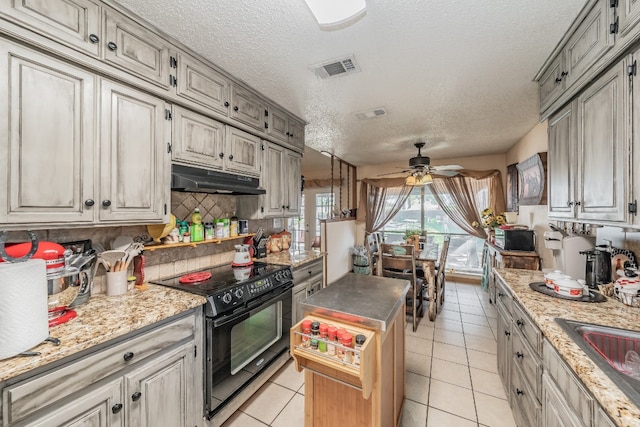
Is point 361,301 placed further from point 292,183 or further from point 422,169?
point 422,169

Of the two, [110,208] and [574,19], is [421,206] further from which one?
[110,208]

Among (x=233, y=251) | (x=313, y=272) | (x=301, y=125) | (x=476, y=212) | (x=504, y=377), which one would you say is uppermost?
(x=301, y=125)

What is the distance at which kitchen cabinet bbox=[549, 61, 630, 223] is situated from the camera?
1.14 m

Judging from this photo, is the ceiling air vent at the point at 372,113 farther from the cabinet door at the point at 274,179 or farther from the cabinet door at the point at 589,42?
the cabinet door at the point at 589,42

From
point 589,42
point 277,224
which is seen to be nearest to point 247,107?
point 277,224

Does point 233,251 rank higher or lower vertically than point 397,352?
higher

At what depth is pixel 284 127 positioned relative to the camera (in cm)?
271

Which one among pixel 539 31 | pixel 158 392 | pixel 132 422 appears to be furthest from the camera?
pixel 539 31

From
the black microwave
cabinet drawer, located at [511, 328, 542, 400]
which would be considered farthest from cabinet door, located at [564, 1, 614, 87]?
the black microwave

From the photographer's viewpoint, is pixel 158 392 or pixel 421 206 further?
pixel 421 206

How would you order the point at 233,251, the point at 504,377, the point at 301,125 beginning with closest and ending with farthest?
1. the point at 504,377
2. the point at 233,251
3. the point at 301,125

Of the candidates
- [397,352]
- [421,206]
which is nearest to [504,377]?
[397,352]

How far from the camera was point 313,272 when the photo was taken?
110 inches

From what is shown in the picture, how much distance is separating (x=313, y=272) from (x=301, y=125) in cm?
174
